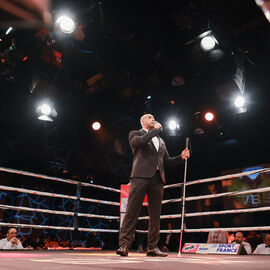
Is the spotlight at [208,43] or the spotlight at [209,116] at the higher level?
the spotlight at [208,43]

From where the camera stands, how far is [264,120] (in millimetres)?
6039

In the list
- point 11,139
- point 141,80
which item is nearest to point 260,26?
point 141,80

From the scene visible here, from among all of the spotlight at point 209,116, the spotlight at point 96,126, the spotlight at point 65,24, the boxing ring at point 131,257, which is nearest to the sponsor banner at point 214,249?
the boxing ring at point 131,257

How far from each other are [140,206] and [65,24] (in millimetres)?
3170

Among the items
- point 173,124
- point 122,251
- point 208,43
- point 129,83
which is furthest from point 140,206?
point 173,124

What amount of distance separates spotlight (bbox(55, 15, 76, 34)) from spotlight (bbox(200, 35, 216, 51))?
7.39ft

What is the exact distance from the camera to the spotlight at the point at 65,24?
441cm

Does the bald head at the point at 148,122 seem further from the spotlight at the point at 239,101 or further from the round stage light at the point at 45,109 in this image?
the round stage light at the point at 45,109

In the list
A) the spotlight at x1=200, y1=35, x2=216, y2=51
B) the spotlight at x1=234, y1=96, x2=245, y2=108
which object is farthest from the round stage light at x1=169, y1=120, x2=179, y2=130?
the spotlight at x1=200, y1=35, x2=216, y2=51

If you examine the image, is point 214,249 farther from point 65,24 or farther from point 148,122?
point 65,24

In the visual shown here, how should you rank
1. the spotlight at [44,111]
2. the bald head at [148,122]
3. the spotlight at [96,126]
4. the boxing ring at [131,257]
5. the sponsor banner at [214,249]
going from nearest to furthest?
the boxing ring at [131,257], the bald head at [148,122], the sponsor banner at [214,249], the spotlight at [44,111], the spotlight at [96,126]

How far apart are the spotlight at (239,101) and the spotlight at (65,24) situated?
131 inches

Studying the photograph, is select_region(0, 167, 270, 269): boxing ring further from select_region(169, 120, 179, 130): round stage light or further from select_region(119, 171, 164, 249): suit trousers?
select_region(169, 120, 179, 130): round stage light

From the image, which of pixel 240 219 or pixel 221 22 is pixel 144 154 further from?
pixel 240 219
